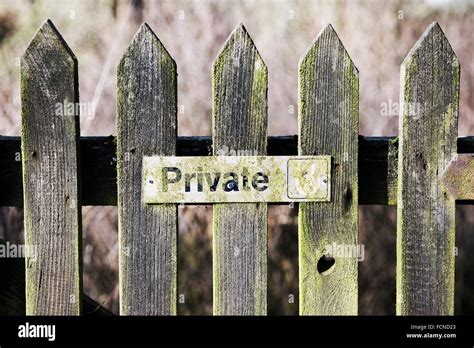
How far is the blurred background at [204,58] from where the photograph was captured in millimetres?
3752

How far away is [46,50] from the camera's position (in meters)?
1.98

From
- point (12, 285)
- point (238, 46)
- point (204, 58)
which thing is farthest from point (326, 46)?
point (204, 58)

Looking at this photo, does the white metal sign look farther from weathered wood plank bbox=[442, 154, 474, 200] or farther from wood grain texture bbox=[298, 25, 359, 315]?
weathered wood plank bbox=[442, 154, 474, 200]

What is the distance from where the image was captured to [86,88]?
3826mm

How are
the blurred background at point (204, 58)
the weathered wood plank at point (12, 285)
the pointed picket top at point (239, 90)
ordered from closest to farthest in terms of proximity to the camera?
the pointed picket top at point (239, 90) < the weathered wood plank at point (12, 285) < the blurred background at point (204, 58)

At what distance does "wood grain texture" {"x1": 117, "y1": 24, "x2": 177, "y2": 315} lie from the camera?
6.45 feet

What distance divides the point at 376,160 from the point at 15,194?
3.48ft

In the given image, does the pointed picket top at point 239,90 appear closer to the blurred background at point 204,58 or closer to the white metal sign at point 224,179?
the white metal sign at point 224,179

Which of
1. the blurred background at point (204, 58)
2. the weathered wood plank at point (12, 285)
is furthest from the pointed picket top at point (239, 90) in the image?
the blurred background at point (204, 58)

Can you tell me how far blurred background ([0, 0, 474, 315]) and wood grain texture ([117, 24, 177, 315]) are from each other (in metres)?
1.75

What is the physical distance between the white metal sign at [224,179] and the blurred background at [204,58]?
5.84ft

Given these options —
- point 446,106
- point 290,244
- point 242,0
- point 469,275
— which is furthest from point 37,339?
point 469,275

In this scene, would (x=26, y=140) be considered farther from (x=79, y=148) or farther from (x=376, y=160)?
(x=376, y=160)

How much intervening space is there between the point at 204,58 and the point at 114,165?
6.01ft
